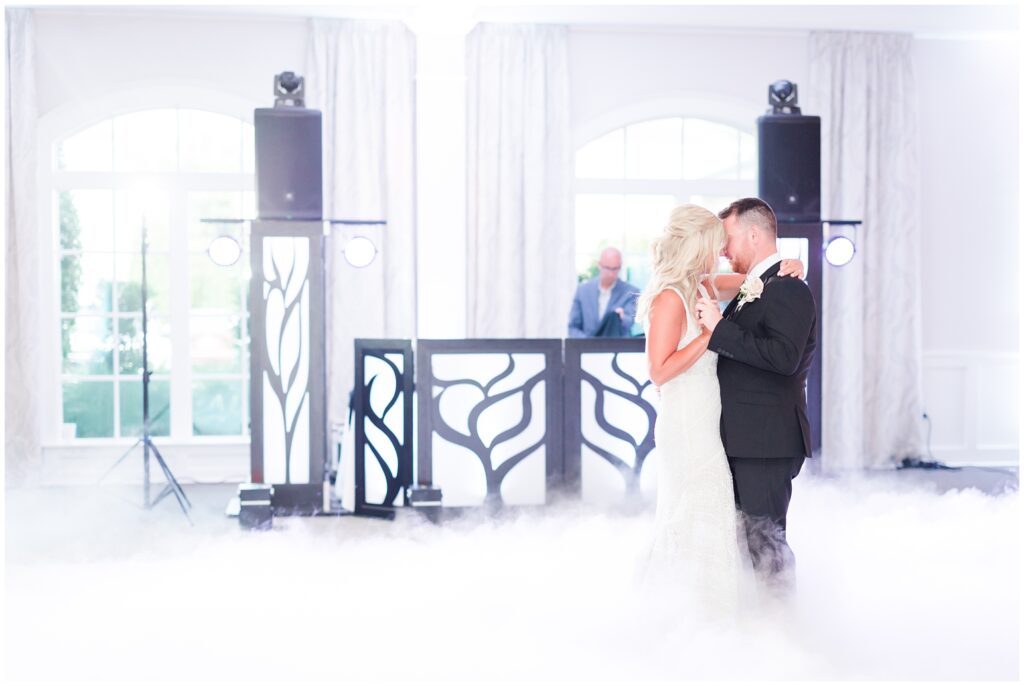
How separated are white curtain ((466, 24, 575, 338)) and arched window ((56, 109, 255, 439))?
1653 millimetres

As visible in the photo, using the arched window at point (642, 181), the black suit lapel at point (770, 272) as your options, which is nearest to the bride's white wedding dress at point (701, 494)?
the black suit lapel at point (770, 272)

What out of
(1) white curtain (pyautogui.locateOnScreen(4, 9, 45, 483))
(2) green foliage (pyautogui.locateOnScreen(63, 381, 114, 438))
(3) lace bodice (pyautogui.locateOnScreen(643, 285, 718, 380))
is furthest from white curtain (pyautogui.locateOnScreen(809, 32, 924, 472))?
(1) white curtain (pyautogui.locateOnScreen(4, 9, 45, 483))

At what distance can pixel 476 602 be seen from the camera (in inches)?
139

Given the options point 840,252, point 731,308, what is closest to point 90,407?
point 840,252

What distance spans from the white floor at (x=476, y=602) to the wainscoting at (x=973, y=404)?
79.6 inches

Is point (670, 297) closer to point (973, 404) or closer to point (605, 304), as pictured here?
point (605, 304)

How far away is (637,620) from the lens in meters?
3.08

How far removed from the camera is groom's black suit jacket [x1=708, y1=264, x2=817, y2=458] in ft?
8.90

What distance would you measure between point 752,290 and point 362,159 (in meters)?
4.27

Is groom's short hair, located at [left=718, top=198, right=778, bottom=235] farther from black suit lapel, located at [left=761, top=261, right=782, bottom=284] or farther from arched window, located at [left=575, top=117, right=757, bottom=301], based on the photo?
arched window, located at [left=575, top=117, right=757, bottom=301]

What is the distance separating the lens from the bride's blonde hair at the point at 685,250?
2.82 metres

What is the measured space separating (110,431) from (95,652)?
387cm

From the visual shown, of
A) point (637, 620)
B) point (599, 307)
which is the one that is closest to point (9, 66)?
point (599, 307)

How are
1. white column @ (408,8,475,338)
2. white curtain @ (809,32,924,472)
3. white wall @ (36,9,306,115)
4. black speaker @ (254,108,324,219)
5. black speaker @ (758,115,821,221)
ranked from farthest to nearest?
white curtain @ (809,32,924,472) → white wall @ (36,9,306,115) → white column @ (408,8,475,338) → black speaker @ (758,115,821,221) → black speaker @ (254,108,324,219)
